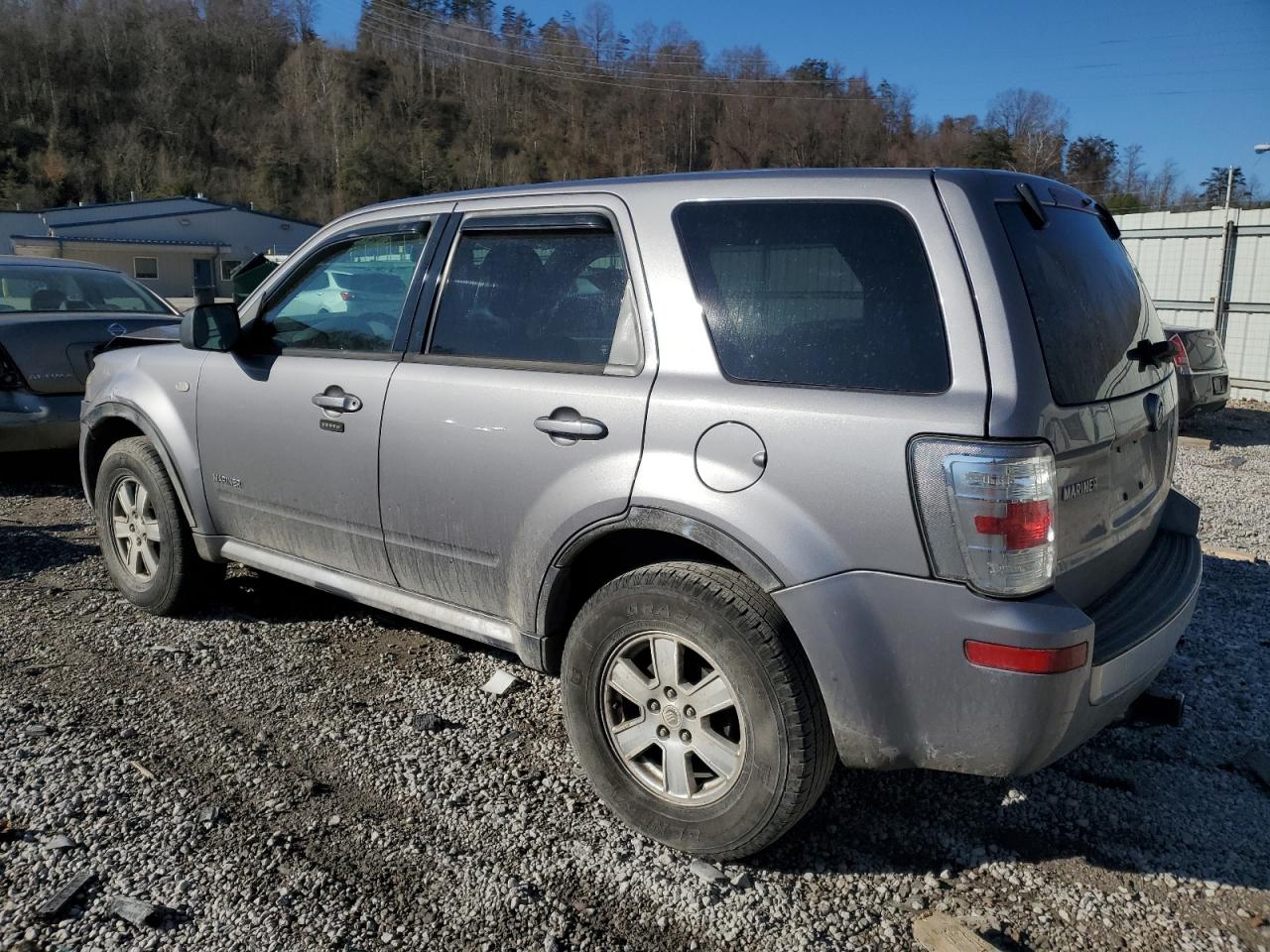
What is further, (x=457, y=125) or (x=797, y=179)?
(x=457, y=125)

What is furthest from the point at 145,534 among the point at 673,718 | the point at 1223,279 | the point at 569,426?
the point at 1223,279

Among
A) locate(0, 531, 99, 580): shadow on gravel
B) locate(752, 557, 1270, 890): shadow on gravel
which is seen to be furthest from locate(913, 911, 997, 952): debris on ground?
locate(0, 531, 99, 580): shadow on gravel

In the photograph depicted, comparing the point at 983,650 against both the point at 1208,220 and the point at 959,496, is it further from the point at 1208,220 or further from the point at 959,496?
the point at 1208,220

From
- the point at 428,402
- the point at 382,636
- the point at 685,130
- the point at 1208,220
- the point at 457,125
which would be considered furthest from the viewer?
the point at 457,125

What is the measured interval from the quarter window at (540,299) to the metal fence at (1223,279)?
45.4 feet

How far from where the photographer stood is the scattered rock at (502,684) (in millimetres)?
4055

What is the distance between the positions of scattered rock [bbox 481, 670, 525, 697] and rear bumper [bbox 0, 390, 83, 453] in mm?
4698

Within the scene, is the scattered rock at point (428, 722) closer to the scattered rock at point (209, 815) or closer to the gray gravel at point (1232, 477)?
the scattered rock at point (209, 815)

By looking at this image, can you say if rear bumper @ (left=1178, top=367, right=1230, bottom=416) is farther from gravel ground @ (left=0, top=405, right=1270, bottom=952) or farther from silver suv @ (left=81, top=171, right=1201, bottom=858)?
silver suv @ (left=81, top=171, right=1201, bottom=858)

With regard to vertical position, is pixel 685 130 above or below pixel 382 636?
above

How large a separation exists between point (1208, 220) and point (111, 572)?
1596cm

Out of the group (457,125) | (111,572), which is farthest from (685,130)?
(111,572)

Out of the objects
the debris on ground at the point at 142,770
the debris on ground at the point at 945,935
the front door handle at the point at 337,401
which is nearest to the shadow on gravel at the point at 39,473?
the front door handle at the point at 337,401

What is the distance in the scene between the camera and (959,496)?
7.84 feet
